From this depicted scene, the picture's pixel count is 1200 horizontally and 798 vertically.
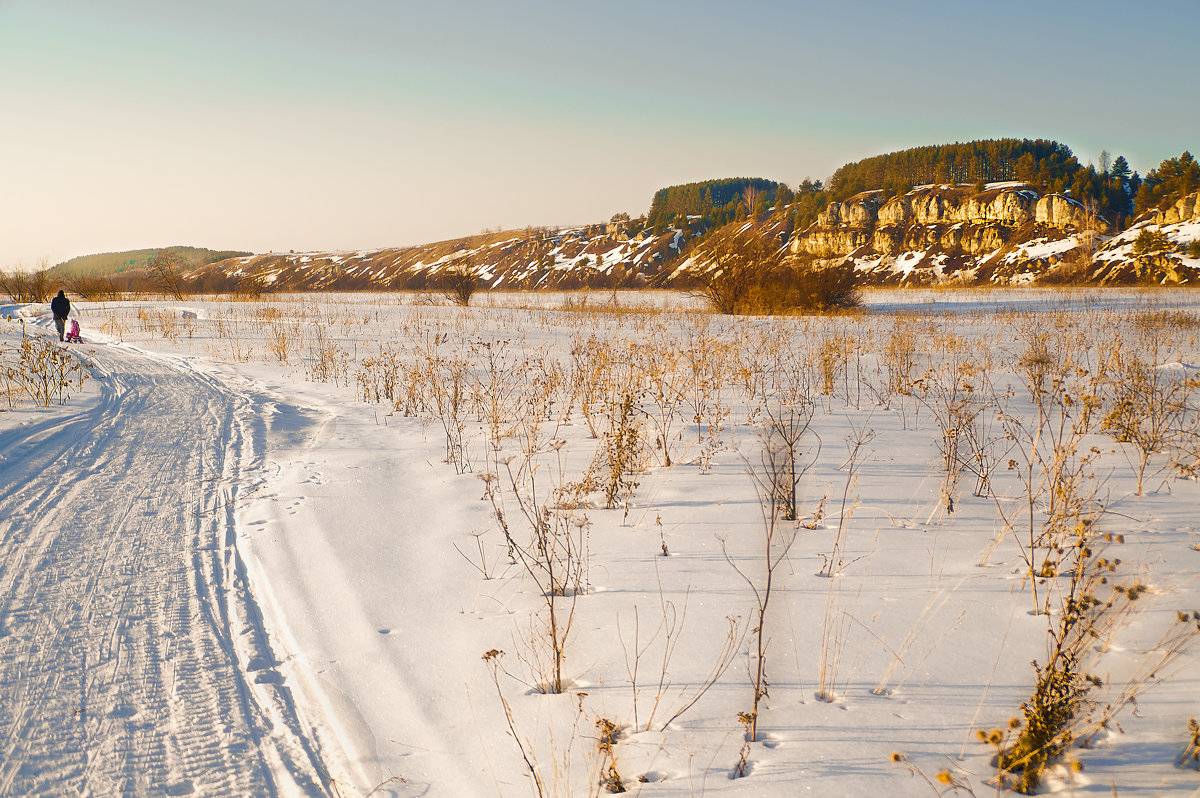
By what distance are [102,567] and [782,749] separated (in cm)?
358

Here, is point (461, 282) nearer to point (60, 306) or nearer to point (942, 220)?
point (60, 306)

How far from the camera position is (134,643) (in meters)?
2.64

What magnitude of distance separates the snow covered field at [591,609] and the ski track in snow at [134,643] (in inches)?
0.6

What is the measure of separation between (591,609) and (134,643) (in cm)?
198

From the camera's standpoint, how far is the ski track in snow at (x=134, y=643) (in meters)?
2.00

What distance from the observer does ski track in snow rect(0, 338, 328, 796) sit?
2002mm

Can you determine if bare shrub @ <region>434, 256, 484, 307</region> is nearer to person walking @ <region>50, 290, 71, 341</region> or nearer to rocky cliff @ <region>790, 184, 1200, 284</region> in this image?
person walking @ <region>50, 290, 71, 341</region>

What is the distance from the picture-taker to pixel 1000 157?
4525 inches

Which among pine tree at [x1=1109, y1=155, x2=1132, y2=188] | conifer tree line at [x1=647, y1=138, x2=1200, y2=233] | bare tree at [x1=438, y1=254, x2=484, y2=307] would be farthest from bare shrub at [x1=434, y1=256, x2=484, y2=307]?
pine tree at [x1=1109, y1=155, x2=1132, y2=188]

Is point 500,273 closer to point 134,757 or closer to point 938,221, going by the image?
point 938,221

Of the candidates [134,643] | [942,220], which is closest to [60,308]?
[134,643]

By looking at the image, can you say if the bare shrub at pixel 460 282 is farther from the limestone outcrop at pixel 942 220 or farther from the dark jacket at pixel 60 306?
the limestone outcrop at pixel 942 220

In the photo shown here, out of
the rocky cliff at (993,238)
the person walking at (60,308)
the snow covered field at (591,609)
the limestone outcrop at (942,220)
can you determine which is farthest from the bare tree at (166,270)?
the limestone outcrop at (942,220)

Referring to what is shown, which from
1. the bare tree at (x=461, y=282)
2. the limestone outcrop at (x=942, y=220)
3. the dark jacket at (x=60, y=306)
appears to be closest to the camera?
the dark jacket at (x=60, y=306)
